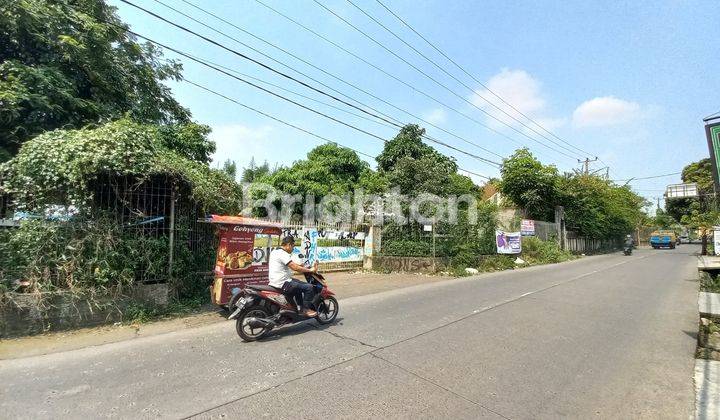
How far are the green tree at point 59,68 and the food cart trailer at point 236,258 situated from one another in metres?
5.32

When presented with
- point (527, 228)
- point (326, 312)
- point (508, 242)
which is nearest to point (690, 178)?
point (527, 228)

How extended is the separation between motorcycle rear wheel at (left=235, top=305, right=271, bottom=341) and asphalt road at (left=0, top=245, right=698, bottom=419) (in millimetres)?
171

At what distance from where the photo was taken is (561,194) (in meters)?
27.5

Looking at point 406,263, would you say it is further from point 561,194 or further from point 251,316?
point 561,194

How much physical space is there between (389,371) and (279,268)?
269 centimetres

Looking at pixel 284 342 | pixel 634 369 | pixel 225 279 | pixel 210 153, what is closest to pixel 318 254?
pixel 210 153

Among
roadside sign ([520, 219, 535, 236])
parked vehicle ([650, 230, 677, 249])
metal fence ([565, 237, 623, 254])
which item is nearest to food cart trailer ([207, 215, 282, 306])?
roadside sign ([520, 219, 535, 236])

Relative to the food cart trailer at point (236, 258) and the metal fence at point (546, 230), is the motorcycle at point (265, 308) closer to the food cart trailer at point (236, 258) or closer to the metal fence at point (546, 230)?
the food cart trailer at point (236, 258)

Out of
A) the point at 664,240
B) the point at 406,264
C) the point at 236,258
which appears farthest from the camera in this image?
the point at 664,240

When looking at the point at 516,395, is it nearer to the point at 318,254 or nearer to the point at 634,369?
the point at 634,369

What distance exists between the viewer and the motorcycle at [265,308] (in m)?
5.70

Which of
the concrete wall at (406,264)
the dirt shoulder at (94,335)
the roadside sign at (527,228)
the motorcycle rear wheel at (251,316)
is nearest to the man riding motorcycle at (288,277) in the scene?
the motorcycle rear wheel at (251,316)

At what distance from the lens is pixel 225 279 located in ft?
24.0

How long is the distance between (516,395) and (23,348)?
23.0 ft
